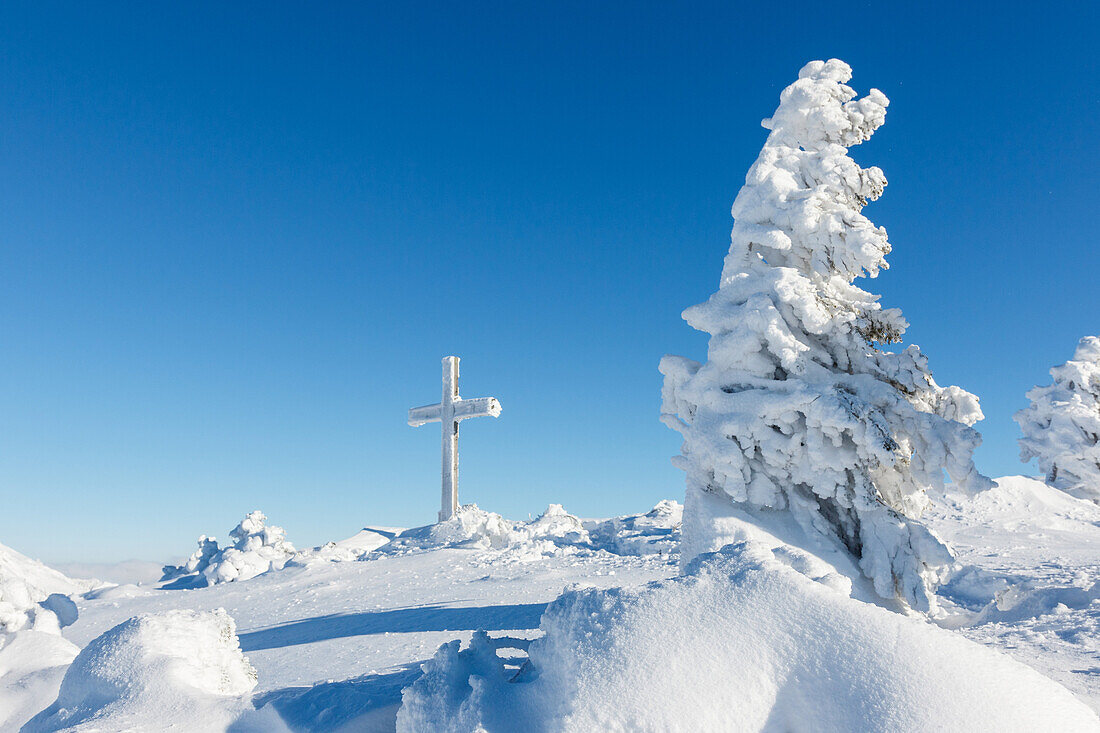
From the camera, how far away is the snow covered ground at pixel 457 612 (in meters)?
3.14

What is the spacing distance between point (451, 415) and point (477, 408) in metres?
0.90

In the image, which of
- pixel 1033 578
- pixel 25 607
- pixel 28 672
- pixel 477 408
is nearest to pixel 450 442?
pixel 477 408

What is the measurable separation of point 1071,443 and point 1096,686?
6.18 metres

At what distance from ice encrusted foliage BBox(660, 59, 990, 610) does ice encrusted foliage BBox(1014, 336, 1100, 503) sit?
2232mm

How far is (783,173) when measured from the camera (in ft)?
28.8

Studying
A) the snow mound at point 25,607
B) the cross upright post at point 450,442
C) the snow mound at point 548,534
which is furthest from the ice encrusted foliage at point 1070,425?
the snow mound at point 25,607

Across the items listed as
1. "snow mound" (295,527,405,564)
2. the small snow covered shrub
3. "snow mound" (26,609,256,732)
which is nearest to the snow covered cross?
"snow mound" (295,527,405,564)

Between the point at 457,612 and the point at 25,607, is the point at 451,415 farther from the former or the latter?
the point at 25,607

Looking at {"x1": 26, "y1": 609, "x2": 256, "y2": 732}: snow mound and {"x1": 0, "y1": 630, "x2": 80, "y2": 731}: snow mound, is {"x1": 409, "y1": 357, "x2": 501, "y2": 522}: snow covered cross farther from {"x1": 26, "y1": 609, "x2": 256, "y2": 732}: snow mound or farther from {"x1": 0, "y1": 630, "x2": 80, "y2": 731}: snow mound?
{"x1": 26, "y1": 609, "x2": 256, "y2": 732}: snow mound

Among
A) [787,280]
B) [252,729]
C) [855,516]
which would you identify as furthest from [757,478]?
[252,729]

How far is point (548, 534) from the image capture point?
15734 mm

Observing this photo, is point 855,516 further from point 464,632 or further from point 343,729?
point 343,729

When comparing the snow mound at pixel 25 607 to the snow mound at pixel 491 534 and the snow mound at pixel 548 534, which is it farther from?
the snow mound at pixel 491 534

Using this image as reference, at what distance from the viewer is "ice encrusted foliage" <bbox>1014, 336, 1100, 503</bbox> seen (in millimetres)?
8961
